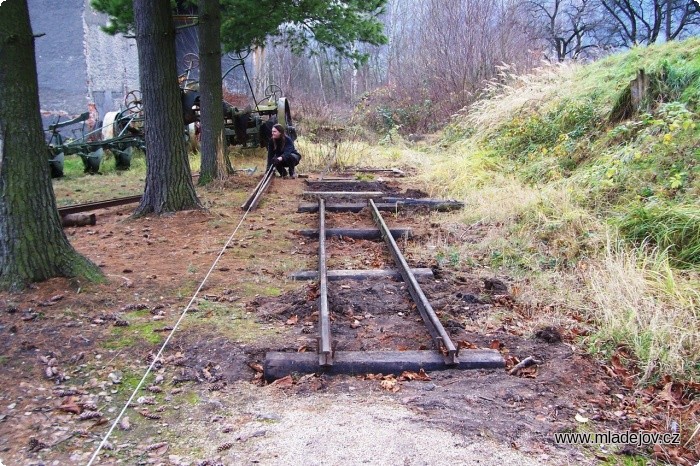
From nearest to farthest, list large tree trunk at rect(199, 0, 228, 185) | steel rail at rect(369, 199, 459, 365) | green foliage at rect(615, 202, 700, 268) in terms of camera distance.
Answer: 1. steel rail at rect(369, 199, 459, 365)
2. green foliage at rect(615, 202, 700, 268)
3. large tree trunk at rect(199, 0, 228, 185)

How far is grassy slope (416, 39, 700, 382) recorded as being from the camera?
3783mm

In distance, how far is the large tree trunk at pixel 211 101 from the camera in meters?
9.90

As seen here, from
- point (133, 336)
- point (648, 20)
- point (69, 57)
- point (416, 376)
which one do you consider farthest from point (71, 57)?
point (648, 20)

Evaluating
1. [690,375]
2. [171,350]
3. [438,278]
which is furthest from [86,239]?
[690,375]

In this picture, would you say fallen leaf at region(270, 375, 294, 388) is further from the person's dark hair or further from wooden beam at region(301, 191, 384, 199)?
the person's dark hair

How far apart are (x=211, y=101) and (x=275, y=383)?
8117mm

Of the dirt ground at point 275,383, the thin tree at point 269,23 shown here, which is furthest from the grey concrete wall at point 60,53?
the dirt ground at point 275,383

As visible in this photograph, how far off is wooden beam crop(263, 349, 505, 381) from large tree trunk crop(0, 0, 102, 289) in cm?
218

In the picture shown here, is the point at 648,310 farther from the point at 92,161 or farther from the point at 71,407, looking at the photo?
the point at 92,161

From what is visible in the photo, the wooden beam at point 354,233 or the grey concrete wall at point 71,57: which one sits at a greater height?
the grey concrete wall at point 71,57

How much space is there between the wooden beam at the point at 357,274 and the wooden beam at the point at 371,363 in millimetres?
1652

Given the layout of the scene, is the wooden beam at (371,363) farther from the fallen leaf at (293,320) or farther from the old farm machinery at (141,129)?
the old farm machinery at (141,129)

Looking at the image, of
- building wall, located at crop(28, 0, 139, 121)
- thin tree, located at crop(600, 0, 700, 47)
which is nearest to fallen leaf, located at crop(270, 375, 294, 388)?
building wall, located at crop(28, 0, 139, 121)

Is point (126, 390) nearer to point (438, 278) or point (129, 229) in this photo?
point (438, 278)
